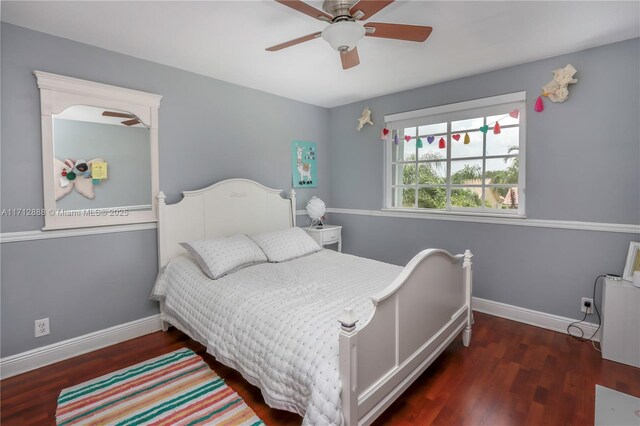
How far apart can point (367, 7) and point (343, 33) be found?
17 cm

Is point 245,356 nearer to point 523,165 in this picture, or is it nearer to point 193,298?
point 193,298

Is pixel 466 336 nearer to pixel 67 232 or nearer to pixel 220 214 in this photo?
pixel 220 214

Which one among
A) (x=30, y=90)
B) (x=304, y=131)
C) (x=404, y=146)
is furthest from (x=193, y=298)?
(x=404, y=146)

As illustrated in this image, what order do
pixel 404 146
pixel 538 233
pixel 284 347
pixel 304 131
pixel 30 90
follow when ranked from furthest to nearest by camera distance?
1. pixel 304 131
2. pixel 404 146
3. pixel 538 233
4. pixel 30 90
5. pixel 284 347

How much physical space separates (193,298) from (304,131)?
260 centimetres

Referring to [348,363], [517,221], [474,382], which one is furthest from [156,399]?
[517,221]

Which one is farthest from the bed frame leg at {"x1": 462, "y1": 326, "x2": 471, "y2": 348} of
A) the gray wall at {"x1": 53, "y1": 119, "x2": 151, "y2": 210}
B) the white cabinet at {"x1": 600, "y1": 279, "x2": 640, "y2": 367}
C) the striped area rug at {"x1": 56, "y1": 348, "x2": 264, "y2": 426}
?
the gray wall at {"x1": 53, "y1": 119, "x2": 151, "y2": 210}

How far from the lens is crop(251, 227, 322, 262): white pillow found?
2.96 metres

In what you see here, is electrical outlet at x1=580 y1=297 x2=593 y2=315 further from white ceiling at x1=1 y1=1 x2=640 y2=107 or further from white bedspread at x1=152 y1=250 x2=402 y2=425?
white ceiling at x1=1 y1=1 x2=640 y2=107

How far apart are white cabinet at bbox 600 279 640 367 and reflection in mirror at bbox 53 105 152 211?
3.74 meters

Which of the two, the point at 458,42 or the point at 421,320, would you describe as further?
the point at 458,42

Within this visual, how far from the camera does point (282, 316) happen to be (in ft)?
5.71

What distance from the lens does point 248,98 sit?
3.48 metres

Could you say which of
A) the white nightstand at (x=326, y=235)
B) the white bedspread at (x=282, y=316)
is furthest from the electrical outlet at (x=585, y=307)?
the white nightstand at (x=326, y=235)
